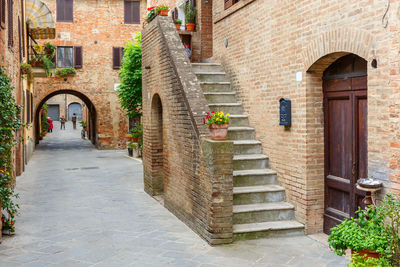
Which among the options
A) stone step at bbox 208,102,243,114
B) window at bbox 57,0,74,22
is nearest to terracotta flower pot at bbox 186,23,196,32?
stone step at bbox 208,102,243,114

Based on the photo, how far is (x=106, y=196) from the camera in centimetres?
988

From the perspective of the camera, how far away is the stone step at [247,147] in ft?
25.1

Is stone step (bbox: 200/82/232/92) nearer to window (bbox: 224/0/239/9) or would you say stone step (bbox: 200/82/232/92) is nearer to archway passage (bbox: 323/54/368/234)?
window (bbox: 224/0/239/9)

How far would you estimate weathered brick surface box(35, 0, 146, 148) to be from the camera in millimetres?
22172

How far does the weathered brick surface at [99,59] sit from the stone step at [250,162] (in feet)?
53.7

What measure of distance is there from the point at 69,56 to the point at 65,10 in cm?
229

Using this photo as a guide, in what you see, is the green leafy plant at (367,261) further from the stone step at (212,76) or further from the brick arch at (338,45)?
the stone step at (212,76)

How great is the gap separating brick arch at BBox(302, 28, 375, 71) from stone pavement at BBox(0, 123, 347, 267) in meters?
2.50

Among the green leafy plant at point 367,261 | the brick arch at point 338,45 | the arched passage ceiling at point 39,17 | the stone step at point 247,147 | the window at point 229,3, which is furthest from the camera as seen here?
the arched passage ceiling at point 39,17

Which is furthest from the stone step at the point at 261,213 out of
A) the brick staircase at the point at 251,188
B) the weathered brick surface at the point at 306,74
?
the weathered brick surface at the point at 306,74

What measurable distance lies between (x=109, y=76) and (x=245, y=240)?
1805 cm

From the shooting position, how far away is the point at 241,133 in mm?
7938

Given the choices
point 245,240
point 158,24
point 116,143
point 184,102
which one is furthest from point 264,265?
point 116,143

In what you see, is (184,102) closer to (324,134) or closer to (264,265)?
(324,134)
